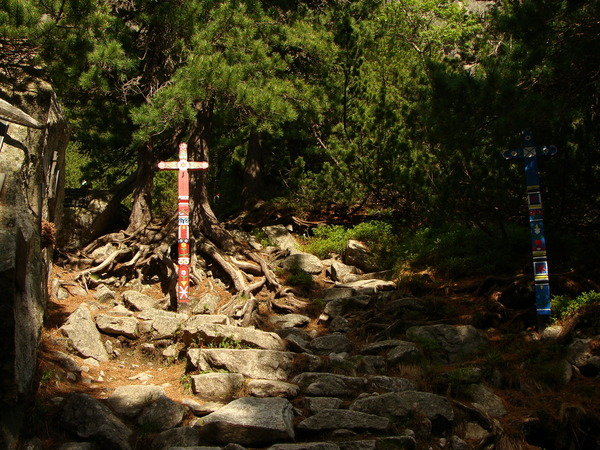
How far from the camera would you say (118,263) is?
12.0 meters

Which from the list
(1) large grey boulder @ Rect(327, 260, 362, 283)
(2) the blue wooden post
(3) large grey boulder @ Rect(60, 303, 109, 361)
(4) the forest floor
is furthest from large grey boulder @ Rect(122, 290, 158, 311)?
(2) the blue wooden post

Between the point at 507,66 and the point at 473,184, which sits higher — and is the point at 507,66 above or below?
above

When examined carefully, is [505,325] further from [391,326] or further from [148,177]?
[148,177]

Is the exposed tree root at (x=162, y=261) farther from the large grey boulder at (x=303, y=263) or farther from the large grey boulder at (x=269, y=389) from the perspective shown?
the large grey boulder at (x=269, y=389)

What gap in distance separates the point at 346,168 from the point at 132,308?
19.5ft

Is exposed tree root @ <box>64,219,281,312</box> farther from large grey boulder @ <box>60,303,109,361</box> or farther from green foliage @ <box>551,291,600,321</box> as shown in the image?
green foliage @ <box>551,291,600,321</box>

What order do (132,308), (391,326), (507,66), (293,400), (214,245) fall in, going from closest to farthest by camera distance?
(293,400)
(507,66)
(391,326)
(132,308)
(214,245)

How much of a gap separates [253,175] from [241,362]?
33.4 ft

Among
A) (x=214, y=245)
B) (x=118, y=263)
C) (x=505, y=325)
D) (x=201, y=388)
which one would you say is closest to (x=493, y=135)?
(x=505, y=325)

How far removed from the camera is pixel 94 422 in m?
5.57

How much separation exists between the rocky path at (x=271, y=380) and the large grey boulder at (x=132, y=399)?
0.05 ft

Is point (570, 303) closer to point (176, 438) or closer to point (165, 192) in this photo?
point (176, 438)

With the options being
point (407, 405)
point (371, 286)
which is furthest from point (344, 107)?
point (407, 405)

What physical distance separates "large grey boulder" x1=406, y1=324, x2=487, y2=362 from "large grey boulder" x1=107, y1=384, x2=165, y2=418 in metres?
Result: 4.06
